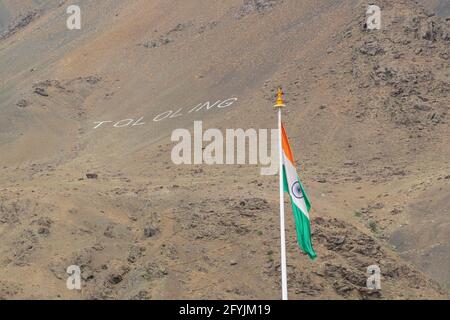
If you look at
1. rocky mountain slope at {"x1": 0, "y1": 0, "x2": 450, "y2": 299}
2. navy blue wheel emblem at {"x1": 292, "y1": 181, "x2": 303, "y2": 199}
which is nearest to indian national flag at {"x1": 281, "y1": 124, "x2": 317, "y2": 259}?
navy blue wheel emblem at {"x1": 292, "y1": 181, "x2": 303, "y2": 199}

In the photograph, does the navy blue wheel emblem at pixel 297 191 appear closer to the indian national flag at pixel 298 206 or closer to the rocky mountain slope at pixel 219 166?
the indian national flag at pixel 298 206

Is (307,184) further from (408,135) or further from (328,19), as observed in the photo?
(328,19)

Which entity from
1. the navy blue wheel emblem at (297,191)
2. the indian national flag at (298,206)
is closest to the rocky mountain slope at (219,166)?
the indian national flag at (298,206)

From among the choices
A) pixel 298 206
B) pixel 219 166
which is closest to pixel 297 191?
pixel 298 206

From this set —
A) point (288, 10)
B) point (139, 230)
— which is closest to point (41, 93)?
point (288, 10)

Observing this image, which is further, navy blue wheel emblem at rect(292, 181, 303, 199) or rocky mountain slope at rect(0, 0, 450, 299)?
rocky mountain slope at rect(0, 0, 450, 299)

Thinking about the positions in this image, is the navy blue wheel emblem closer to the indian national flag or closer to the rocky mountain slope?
the indian national flag

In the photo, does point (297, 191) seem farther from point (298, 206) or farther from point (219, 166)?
point (219, 166)

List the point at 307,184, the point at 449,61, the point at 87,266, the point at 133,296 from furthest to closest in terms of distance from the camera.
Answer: the point at 449,61 < the point at 307,184 < the point at 87,266 < the point at 133,296
